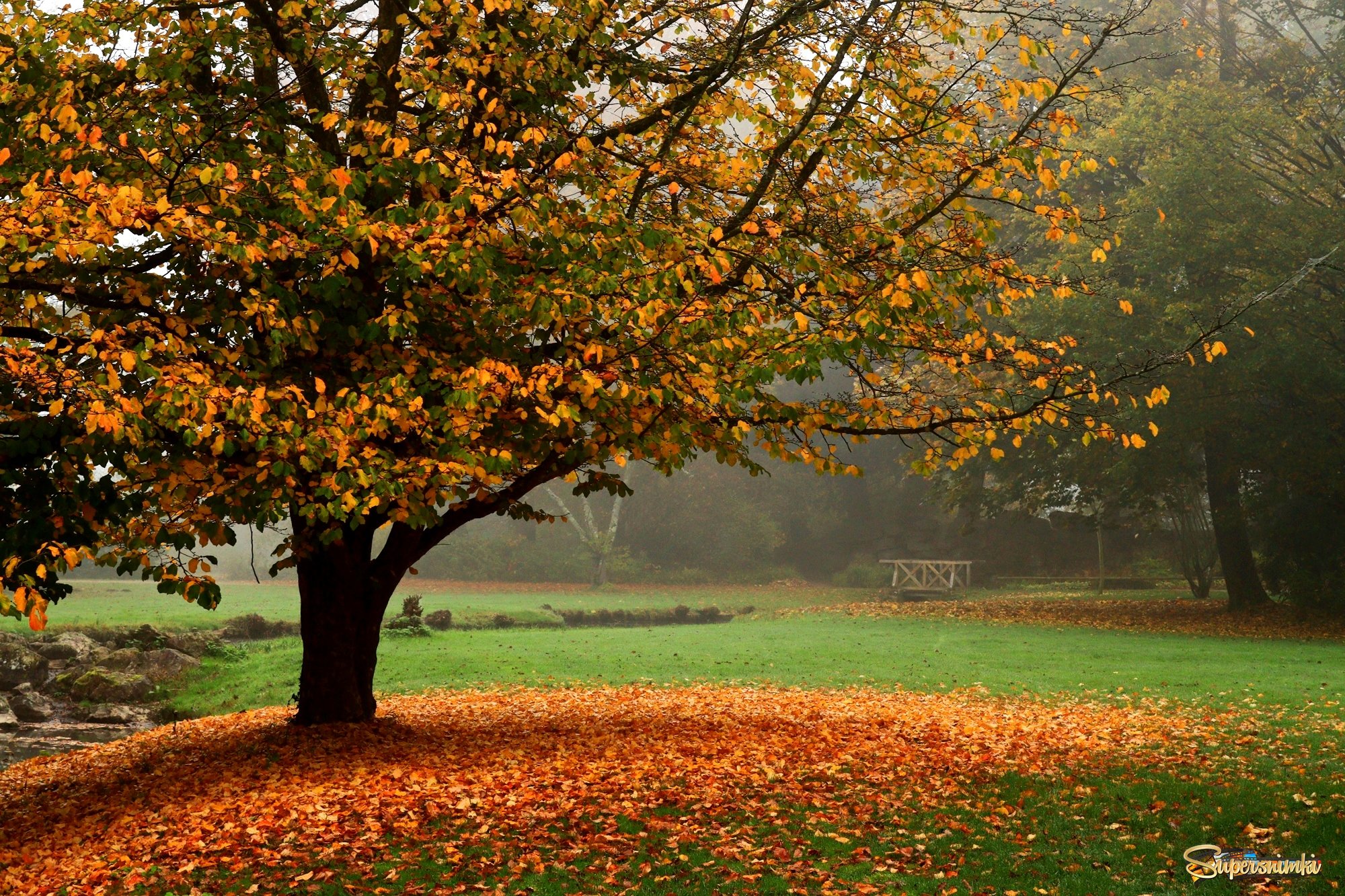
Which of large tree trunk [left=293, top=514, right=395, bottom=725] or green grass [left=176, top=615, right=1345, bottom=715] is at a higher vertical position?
large tree trunk [left=293, top=514, right=395, bottom=725]

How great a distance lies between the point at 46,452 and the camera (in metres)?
7.90

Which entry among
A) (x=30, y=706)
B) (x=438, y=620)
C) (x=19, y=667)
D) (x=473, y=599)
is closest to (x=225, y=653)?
(x=19, y=667)

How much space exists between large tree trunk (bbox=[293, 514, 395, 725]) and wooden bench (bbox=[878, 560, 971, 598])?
26.6 m

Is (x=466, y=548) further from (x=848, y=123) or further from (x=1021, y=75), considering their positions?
(x=848, y=123)

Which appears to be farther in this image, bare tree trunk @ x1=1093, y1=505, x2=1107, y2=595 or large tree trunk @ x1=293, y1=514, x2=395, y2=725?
bare tree trunk @ x1=1093, y1=505, x2=1107, y2=595

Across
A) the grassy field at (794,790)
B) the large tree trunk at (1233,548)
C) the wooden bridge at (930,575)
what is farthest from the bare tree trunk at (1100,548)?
the grassy field at (794,790)

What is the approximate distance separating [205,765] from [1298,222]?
2538cm

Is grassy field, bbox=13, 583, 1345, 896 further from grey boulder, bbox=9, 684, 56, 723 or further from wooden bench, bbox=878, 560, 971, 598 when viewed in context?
wooden bench, bbox=878, 560, 971, 598

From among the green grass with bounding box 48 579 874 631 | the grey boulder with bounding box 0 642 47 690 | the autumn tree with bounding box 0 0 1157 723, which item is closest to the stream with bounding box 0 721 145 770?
the grey boulder with bounding box 0 642 47 690

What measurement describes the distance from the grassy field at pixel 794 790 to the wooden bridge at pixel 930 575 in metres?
17.3

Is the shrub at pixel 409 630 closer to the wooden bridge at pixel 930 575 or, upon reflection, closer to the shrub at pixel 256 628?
the shrub at pixel 256 628

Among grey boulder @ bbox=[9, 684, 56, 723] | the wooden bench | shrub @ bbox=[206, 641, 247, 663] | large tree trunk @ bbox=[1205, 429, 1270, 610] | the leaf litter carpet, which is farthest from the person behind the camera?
the wooden bench

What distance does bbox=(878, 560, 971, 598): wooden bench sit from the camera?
36094mm

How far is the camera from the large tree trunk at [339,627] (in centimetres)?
1161
